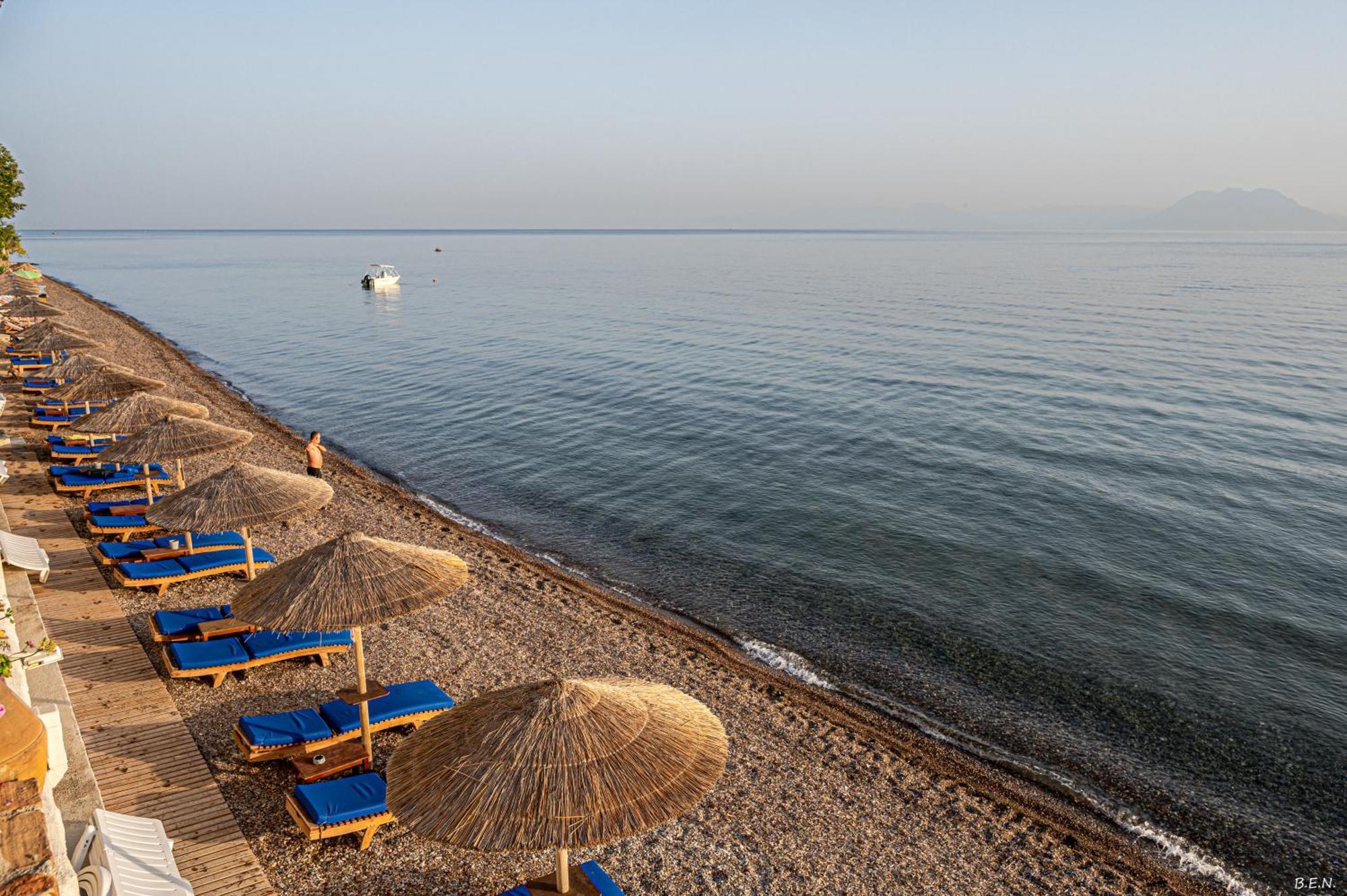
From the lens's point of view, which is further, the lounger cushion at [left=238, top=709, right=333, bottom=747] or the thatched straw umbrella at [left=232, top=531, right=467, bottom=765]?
the lounger cushion at [left=238, top=709, right=333, bottom=747]

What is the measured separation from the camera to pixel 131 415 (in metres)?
16.7

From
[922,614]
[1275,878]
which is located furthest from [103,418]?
[1275,878]

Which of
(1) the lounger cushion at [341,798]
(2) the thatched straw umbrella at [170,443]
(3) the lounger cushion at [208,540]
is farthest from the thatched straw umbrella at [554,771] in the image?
(2) the thatched straw umbrella at [170,443]

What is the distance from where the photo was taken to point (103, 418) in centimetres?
1678

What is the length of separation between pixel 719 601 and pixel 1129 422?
20773mm

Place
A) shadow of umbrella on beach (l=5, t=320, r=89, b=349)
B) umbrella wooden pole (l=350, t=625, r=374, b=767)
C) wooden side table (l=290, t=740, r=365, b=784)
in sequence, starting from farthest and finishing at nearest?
1. shadow of umbrella on beach (l=5, t=320, r=89, b=349)
2. umbrella wooden pole (l=350, t=625, r=374, b=767)
3. wooden side table (l=290, t=740, r=365, b=784)

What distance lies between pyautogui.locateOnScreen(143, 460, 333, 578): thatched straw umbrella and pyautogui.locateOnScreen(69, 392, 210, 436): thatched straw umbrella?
15.3 feet

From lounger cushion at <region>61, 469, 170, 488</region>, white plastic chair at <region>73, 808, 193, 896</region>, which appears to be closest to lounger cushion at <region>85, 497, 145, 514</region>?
lounger cushion at <region>61, 469, 170, 488</region>

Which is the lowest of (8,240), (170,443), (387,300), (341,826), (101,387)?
(341,826)

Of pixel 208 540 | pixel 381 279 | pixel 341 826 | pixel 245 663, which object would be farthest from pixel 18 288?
pixel 341 826

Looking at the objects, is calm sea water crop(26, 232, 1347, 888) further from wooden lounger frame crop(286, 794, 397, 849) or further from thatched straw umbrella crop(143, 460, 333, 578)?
wooden lounger frame crop(286, 794, 397, 849)

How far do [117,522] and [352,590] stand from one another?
10.2 meters

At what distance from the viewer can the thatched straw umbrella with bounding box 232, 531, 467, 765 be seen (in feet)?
29.7

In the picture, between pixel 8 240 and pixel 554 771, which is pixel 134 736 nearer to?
pixel 554 771
